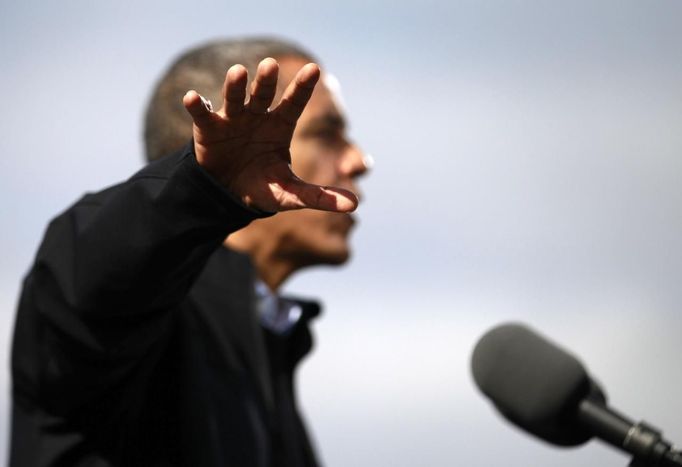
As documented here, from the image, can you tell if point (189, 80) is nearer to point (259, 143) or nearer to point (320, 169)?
point (320, 169)

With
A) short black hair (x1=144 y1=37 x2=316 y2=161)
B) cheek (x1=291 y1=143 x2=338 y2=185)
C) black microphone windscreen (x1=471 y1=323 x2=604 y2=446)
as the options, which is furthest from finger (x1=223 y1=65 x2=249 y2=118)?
cheek (x1=291 y1=143 x2=338 y2=185)

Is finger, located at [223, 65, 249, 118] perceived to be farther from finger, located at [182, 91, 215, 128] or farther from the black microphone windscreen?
the black microphone windscreen

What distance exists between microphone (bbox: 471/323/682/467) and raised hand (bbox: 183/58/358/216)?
1.62 ft

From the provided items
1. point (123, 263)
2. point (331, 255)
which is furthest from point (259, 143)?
point (331, 255)

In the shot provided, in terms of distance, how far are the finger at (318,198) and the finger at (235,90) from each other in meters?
0.17

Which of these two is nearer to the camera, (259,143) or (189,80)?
(259,143)

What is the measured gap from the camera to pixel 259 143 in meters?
2.04

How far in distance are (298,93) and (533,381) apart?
2.32ft

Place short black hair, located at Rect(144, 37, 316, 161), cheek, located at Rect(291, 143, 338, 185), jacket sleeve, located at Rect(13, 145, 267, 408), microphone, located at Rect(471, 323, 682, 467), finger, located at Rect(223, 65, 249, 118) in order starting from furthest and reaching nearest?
cheek, located at Rect(291, 143, 338, 185) < short black hair, located at Rect(144, 37, 316, 161) < jacket sleeve, located at Rect(13, 145, 267, 408) < microphone, located at Rect(471, 323, 682, 467) < finger, located at Rect(223, 65, 249, 118)

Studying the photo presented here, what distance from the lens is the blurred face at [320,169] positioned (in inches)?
168

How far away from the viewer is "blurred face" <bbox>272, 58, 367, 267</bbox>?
4270 millimetres

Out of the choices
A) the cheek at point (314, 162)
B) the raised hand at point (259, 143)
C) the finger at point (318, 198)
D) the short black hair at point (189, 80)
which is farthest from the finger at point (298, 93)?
the cheek at point (314, 162)

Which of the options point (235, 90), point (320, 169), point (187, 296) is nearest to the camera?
point (235, 90)

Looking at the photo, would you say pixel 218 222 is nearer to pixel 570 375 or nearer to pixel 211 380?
pixel 570 375
